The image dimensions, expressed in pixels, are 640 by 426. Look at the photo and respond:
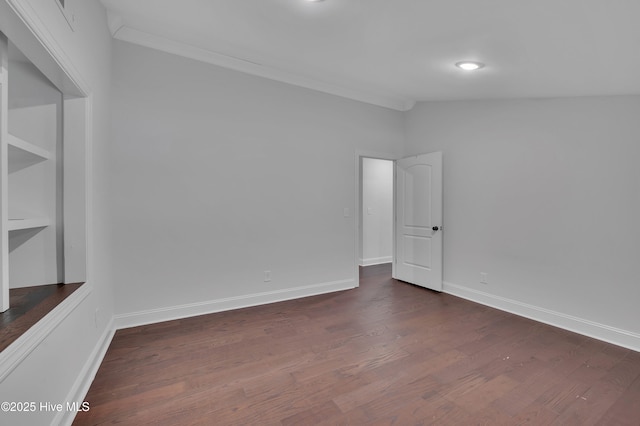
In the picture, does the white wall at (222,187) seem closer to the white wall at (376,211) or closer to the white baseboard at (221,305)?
the white baseboard at (221,305)

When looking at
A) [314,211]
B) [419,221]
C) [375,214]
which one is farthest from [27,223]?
[375,214]

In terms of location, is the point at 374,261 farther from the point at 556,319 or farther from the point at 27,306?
the point at 27,306

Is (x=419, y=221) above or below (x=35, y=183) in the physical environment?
below

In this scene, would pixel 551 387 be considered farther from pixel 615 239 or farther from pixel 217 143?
pixel 217 143

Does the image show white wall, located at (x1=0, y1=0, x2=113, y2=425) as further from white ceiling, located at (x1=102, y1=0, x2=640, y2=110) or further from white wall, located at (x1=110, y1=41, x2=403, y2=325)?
white ceiling, located at (x1=102, y1=0, x2=640, y2=110)

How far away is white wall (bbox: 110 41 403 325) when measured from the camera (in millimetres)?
2936

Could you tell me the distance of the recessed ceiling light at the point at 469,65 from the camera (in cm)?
264

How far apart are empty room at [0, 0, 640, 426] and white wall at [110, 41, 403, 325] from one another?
2 centimetres

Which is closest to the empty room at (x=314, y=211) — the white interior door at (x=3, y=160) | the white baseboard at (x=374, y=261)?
the white interior door at (x=3, y=160)

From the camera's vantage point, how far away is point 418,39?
7.97 feet

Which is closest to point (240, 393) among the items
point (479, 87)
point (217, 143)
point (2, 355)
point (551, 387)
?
point (2, 355)

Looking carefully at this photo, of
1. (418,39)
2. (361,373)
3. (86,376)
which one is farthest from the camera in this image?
(418,39)

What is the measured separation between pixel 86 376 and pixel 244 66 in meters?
3.19

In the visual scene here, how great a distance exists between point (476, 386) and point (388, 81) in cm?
317
